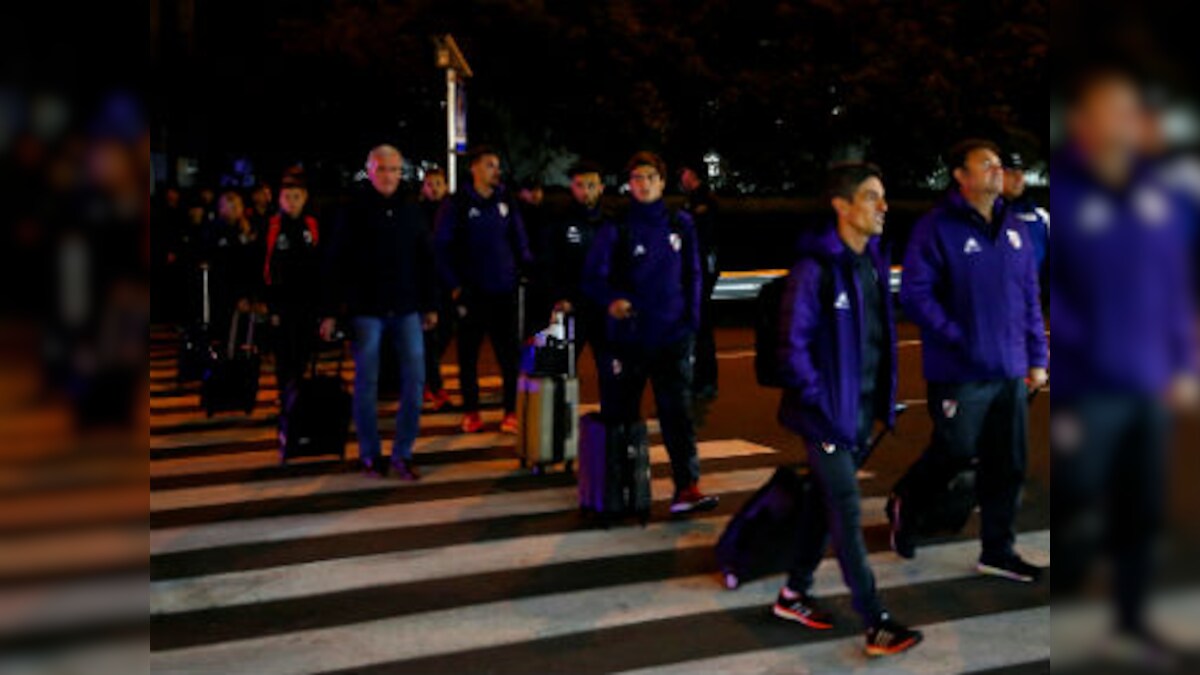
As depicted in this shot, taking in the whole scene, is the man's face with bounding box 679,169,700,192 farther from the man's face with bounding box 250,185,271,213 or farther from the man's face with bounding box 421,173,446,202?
the man's face with bounding box 250,185,271,213

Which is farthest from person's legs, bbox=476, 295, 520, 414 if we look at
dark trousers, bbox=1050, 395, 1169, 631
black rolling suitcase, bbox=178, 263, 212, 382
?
dark trousers, bbox=1050, 395, 1169, 631

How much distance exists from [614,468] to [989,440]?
2.05 metres

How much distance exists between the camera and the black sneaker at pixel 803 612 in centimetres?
577

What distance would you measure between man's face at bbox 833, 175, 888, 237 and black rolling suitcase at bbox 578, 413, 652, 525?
7.58ft

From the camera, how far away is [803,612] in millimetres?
5812

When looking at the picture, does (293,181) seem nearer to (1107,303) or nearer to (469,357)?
(469,357)

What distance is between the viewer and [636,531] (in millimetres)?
7434

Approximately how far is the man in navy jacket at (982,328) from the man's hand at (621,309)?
1727 mm

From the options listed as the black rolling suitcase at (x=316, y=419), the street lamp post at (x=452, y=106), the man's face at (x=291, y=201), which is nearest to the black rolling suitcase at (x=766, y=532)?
the black rolling suitcase at (x=316, y=419)

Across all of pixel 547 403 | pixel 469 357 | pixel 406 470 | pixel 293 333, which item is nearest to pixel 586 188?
pixel 469 357

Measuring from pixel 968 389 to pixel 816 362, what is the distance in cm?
116

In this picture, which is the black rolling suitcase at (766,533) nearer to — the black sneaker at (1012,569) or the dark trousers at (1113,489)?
the black sneaker at (1012,569)

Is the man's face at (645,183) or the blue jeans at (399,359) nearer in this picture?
the man's face at (645,183)

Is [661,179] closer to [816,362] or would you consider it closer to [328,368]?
[816,362]
